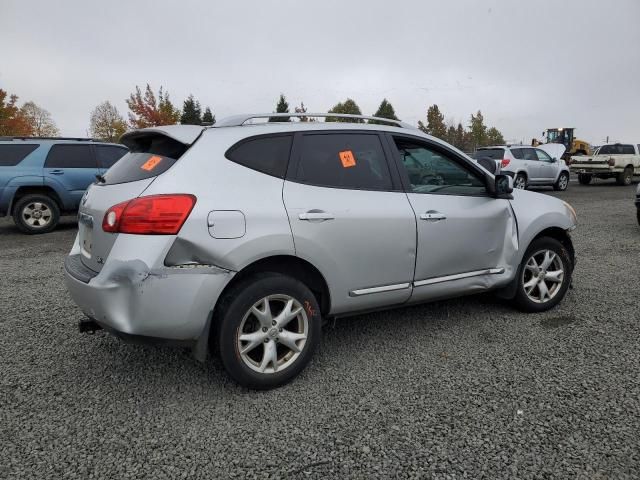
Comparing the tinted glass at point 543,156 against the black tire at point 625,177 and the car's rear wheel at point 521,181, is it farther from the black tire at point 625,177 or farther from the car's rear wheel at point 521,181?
the black tire at point 625,177

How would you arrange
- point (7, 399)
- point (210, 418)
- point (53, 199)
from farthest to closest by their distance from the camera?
point (53, 199) < point (7, 399) < point (210, 418)

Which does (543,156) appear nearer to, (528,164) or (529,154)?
(529,154)

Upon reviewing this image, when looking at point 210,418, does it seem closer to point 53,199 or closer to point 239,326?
point 239,326

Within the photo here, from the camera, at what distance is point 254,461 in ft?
7.41

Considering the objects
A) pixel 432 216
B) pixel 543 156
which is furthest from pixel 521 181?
pixel 432 216

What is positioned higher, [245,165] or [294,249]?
[245,165]

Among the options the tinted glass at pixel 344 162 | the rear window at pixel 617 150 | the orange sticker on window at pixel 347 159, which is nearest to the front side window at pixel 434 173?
the tinted glass at pixel 344 162

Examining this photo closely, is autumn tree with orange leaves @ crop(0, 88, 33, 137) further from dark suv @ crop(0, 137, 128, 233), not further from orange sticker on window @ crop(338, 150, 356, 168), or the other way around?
orange sticker on window @ crop(338, 150, 356, 168)

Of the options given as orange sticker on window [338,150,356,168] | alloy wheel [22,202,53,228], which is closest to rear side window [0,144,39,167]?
alloy wheel [22,202,53,228]

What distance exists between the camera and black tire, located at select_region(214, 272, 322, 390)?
106 inches

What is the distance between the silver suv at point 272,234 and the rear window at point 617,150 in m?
20.6

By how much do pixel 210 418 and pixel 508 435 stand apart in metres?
1.58

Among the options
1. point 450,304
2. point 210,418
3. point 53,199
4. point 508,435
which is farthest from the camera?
point 53,199

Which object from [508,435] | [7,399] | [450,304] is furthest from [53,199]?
[508,435]
